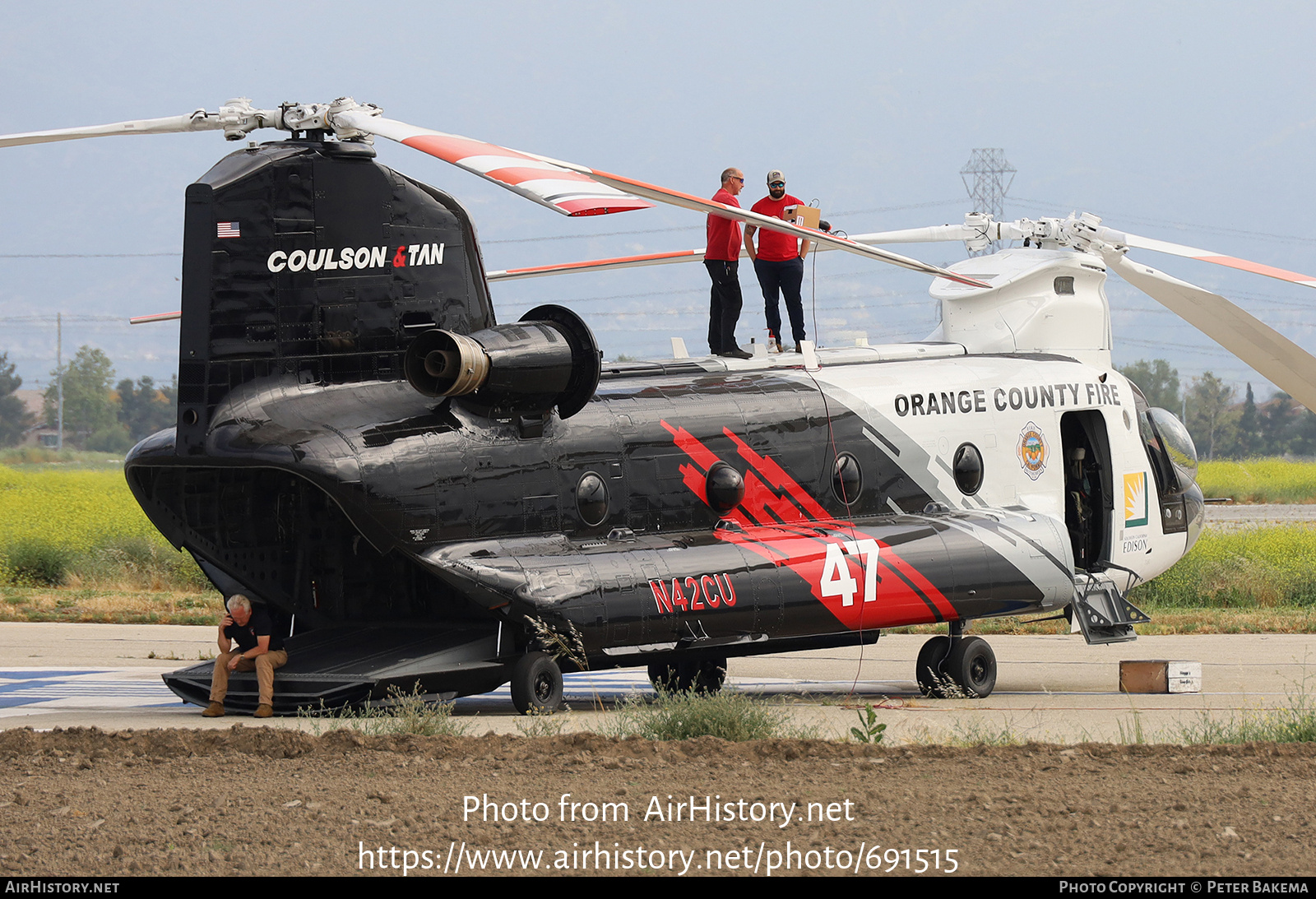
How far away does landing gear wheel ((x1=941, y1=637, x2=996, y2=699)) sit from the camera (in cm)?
1620

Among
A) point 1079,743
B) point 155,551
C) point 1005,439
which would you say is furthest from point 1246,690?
point 155,551

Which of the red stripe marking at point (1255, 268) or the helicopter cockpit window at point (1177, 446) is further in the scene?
the helicopter cockpit window at point (1177, 446)

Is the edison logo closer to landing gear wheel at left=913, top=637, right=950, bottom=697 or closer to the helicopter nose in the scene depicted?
the helicopter nose

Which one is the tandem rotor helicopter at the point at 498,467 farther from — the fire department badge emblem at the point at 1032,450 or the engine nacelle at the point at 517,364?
→ the fire department badge emblem at the point at 1032,450

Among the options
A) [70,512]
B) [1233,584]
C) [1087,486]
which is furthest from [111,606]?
[1233,584]

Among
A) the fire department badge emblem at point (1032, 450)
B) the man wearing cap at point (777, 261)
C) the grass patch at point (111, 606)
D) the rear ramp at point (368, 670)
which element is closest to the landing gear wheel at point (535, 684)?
the rear ramp at point (368, 670)

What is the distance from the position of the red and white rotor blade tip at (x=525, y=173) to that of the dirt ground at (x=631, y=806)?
3.81 meters

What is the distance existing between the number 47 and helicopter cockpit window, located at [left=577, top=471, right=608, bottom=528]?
2.15 m

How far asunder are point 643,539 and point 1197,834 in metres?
7.09

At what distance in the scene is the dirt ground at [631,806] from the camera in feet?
25.6

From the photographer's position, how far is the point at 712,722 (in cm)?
1172

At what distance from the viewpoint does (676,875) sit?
7.62 meters

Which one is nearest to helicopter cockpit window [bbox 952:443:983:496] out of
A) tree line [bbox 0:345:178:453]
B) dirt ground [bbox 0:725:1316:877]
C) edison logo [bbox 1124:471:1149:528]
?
edison logo [bbox 1124:471:1149:528]

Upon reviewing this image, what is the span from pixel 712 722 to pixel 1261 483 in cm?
7236
